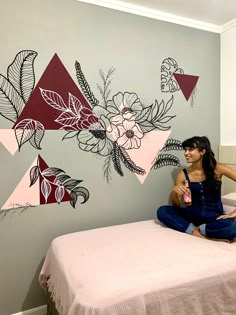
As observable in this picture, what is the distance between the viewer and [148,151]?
2.39m

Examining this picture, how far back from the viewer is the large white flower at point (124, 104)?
7.29 feet

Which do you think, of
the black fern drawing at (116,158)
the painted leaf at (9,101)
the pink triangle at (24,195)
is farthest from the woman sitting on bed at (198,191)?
the painted leaf at (9,101)

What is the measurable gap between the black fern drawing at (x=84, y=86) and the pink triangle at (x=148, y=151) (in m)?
0.53

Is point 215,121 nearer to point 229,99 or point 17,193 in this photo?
point 229,99

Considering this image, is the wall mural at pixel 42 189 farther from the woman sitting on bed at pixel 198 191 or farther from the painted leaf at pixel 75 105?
the woman sitting on bed at pixel 198 191

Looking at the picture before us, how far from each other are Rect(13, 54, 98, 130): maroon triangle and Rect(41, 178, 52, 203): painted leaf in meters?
0.41

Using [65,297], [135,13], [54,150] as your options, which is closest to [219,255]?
[65,297]

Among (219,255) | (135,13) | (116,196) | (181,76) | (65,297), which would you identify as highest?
(135,13)

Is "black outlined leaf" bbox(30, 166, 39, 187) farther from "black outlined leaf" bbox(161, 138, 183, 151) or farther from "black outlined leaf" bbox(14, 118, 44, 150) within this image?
"black outlined leaf" bbox(161, 138, 183, 151)

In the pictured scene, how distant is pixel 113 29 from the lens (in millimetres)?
2199

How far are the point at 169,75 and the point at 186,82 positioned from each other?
8.2 inches

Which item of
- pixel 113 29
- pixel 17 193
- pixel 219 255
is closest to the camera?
pixel 219 255

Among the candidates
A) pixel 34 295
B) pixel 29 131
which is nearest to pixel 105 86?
pixel 29 131

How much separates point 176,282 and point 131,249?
0.41 metres
